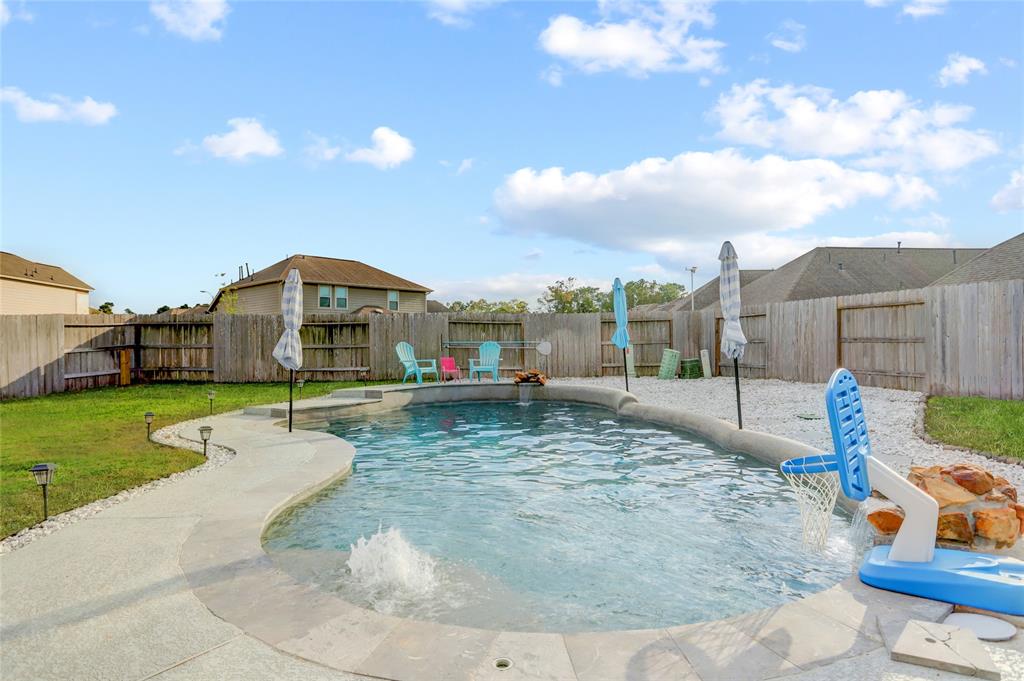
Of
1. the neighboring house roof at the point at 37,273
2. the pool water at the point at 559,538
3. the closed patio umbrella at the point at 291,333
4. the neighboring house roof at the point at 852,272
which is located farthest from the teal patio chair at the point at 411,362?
the neighboring house roof at the point at 37,273

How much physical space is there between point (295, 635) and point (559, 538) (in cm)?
201

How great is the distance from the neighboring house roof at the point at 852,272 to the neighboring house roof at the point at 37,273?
29576 mm

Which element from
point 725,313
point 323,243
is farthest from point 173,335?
point 725,313

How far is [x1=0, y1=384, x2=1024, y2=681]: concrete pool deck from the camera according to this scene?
1.92m

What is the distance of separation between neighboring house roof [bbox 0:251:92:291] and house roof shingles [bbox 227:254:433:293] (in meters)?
7.24

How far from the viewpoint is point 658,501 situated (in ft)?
14.9

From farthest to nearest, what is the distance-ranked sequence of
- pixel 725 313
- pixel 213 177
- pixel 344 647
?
pixel 213 177 → pixel 725 313 → pixel 344 647

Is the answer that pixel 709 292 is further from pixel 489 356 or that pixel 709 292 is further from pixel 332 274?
pixel 489 356

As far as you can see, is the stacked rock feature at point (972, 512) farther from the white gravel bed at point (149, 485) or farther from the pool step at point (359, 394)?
the pool step at point (359, 394)

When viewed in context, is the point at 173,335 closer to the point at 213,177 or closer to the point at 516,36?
the point at 213,177

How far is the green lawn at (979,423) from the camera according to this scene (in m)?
5.64

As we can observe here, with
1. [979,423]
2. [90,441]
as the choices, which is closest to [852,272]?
[979,423]

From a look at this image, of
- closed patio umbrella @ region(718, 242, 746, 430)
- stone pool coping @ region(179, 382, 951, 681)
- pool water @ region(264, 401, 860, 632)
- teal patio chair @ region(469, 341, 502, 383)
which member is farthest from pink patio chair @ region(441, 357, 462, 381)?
stone pool coping @ region(179, 382, 951, 681)

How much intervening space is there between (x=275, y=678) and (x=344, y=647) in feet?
0.85
